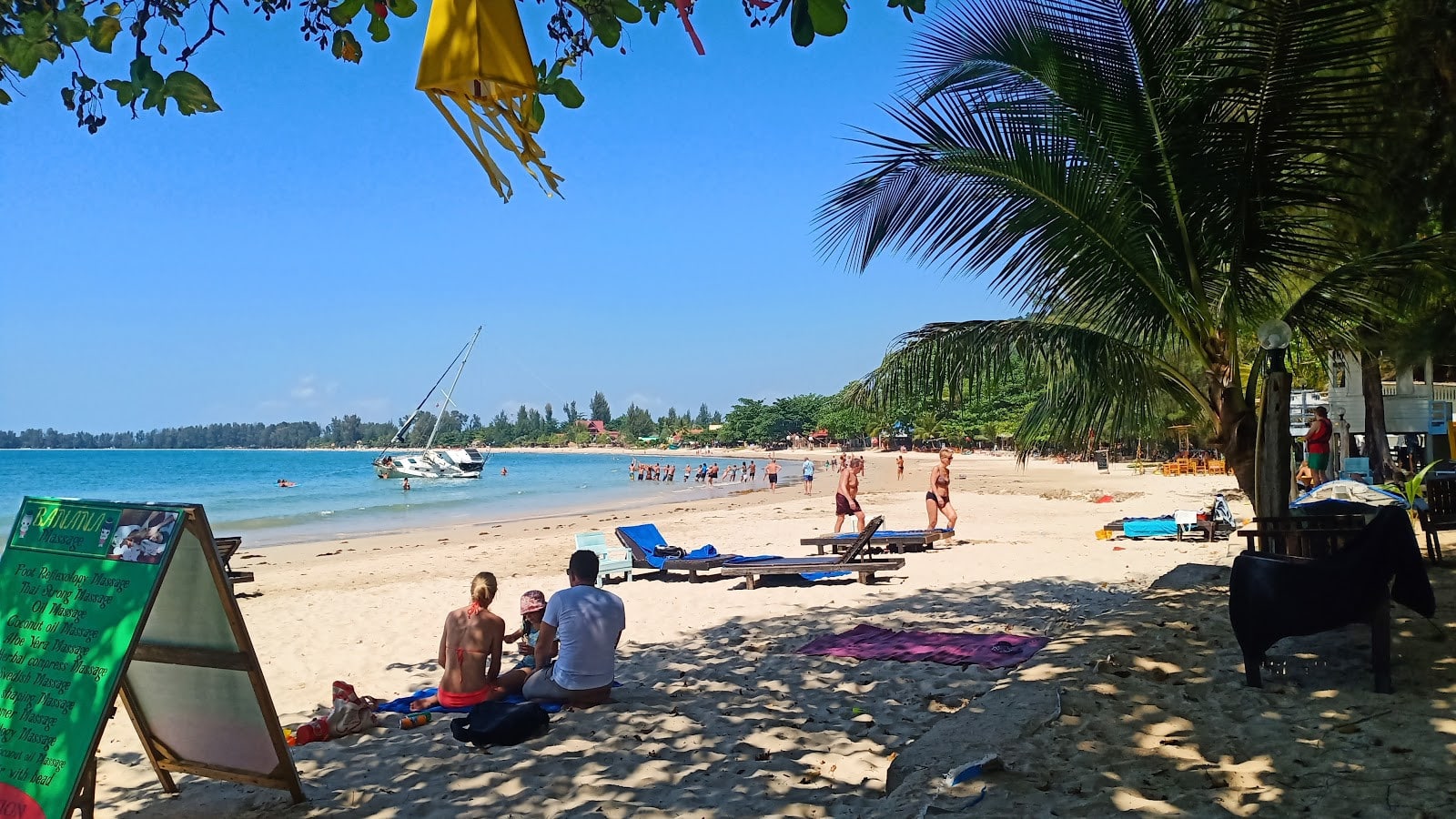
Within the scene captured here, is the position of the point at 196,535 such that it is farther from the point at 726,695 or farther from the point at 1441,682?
the point at 1441,682

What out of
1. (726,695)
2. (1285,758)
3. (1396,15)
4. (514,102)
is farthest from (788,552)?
(514,102)

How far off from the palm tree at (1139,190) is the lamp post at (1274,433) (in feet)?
0.95

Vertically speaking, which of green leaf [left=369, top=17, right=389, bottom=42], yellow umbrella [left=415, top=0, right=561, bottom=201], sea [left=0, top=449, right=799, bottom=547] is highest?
green leaf [left=369, top=17, right=389, bottom=42]

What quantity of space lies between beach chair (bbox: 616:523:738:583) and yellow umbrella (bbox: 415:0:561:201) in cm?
824

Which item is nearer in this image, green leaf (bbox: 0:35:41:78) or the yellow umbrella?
the yellow umbrella

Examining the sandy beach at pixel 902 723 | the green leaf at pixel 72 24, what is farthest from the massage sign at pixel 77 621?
the green leaf at pixel 72 24

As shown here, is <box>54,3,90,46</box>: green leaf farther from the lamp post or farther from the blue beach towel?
the blue beach towel

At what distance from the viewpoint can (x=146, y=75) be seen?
3.18 meters

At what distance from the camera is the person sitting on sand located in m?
5.16

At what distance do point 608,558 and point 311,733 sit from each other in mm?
6087

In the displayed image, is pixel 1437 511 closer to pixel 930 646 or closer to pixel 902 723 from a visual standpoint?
pixel 930 646

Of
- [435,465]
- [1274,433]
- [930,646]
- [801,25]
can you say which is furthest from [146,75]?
[435,465]

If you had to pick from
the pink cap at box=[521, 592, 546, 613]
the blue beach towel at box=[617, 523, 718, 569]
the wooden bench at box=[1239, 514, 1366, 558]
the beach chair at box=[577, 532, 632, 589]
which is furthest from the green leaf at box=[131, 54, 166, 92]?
the blue beach towel at box=[617, 523, 718, 569]

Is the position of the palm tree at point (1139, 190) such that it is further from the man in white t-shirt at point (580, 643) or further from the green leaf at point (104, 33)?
the green leaf at point (104, 33)
